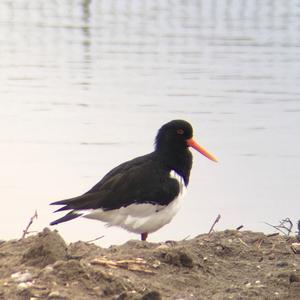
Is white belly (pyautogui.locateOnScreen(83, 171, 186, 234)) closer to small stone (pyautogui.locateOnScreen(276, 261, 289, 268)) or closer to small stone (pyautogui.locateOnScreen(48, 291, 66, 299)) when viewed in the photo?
small stone (pyautogui.locateOnScreen(276, 261, 289, 268))

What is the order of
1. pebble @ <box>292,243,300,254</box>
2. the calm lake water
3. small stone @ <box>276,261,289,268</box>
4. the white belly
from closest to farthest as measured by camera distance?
small stone @ <box>276,261,289,268</box> < pebble @ <box>292,243,300,254</box> < the white belly < the calm lake water

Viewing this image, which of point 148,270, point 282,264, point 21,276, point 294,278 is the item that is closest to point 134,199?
point 282,264

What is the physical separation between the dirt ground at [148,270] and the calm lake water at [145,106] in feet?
8.09

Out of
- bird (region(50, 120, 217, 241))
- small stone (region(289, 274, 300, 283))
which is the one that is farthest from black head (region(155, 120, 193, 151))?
small stone (region(289, 274, 300, 283))

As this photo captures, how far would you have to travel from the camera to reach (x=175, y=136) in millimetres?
8477

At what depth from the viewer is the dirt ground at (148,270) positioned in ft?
16.9

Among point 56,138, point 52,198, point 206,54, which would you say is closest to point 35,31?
point 206,54

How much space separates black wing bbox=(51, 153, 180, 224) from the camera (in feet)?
25.0

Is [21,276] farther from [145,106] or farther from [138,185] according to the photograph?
[145,106]

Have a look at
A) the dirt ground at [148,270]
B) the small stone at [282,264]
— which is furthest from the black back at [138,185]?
the small stone at [282,264]

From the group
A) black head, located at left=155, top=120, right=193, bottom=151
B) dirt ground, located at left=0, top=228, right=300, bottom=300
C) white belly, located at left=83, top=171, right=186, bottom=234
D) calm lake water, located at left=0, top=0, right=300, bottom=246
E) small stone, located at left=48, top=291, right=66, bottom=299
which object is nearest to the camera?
small stone, located at left=48, top=291, right=66, bottom=299

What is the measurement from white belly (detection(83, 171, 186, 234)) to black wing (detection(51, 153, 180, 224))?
44 mm

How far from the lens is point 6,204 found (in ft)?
30.8

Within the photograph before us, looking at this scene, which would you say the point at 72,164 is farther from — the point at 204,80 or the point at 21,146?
the point at 204,80
